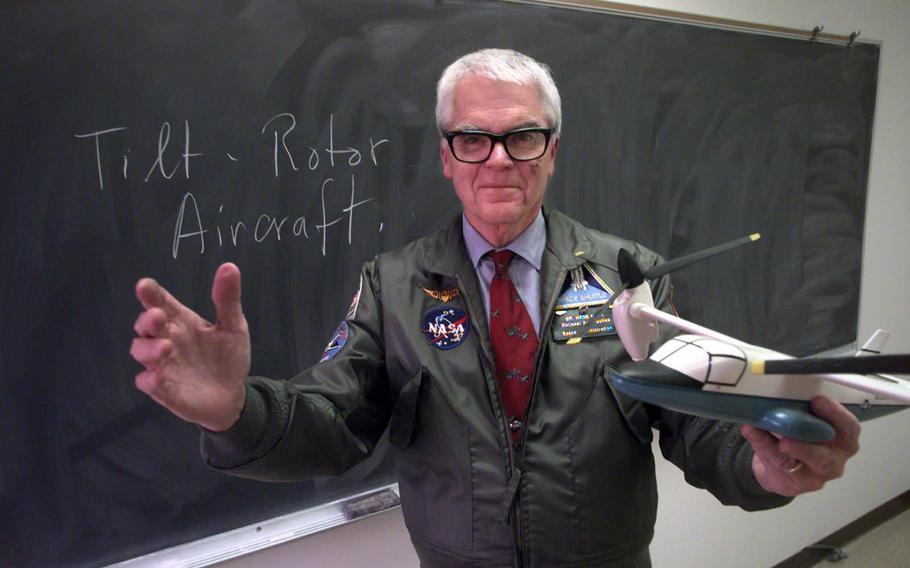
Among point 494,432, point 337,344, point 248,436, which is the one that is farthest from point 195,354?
point 494,432

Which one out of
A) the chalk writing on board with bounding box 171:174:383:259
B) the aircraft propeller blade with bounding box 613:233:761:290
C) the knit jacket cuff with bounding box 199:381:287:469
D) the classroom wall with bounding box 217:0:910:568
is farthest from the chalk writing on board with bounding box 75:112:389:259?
the classroom wall with bounding box 217:0:910:568

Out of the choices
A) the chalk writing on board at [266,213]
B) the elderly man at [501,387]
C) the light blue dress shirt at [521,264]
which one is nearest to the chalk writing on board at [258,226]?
the chalk writing on board at [266,213]

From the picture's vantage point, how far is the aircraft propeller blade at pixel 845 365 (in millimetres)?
607

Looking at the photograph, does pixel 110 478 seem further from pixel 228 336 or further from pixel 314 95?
pixel 314 95

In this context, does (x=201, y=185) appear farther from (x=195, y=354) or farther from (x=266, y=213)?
(x=195, y=354)

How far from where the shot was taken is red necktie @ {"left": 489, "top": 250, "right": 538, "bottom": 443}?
1035 mm

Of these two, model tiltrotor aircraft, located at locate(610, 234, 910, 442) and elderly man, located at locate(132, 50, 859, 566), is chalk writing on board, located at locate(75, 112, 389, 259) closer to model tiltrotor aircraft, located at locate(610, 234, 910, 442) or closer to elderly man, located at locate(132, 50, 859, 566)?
elderly man, located at locate(132, 50, 859, 566)

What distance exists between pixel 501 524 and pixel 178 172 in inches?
34.5

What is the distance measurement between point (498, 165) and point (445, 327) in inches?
11.6

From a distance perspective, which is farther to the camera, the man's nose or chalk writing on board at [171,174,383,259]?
chalk writing on board at [171,174,383,259]

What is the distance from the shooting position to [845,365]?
0.62 meters

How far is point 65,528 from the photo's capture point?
1.13 metres

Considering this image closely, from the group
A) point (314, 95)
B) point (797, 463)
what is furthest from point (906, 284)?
point (314, 95)

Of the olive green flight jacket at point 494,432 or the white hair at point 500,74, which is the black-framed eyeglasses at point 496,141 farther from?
the olive green flight jacket at point 494,432
